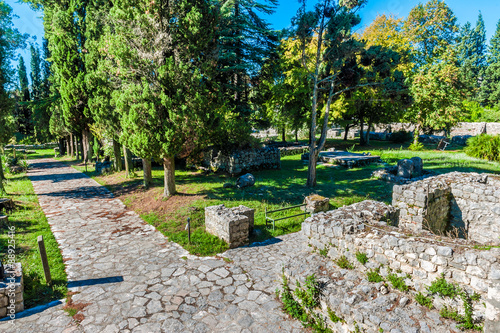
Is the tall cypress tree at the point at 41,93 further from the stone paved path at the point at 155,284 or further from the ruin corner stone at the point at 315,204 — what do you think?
the ruin corner stone at the point at 315,204

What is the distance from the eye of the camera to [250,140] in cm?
1902

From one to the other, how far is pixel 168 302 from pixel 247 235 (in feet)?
11.3

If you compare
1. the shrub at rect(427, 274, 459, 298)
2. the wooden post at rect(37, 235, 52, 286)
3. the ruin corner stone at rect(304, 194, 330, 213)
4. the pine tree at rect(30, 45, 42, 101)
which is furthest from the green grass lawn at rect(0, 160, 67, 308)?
the pine tree at rect(30, 45, 42, 101)

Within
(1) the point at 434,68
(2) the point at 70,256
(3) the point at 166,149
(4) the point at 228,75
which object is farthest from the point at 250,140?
(1) the point at 434,68

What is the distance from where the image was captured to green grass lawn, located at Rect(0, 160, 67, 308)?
20.0 ft

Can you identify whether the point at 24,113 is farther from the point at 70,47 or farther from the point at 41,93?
the point at 70,47

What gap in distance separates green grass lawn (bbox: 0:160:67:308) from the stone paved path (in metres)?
0.25

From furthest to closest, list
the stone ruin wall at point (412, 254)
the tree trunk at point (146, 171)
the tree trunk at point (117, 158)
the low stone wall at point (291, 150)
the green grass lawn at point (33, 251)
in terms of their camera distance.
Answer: the low stone wall at point (291, 150) → the tree trunk at point (117, 158) → the tree trunk at point (146, 171) → the green grass lawn at point (33, 251) → the stone ruin wall at point (412, 254)

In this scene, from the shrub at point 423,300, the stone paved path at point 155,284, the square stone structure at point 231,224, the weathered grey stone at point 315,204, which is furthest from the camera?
the weathered grey stone at point 315,204

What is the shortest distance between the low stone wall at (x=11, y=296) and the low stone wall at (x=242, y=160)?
42.9 feet

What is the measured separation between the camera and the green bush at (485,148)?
2106 cm

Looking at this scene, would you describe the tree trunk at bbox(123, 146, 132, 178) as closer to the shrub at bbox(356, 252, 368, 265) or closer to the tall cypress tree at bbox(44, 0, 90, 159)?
the tall cypress tree at bbox(44, 0, 90, 159)

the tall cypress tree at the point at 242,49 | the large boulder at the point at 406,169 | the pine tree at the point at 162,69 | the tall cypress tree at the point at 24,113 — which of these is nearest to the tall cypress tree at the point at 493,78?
the large boulder at the point at 406,169

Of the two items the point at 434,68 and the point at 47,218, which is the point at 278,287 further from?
the point at 434,68
